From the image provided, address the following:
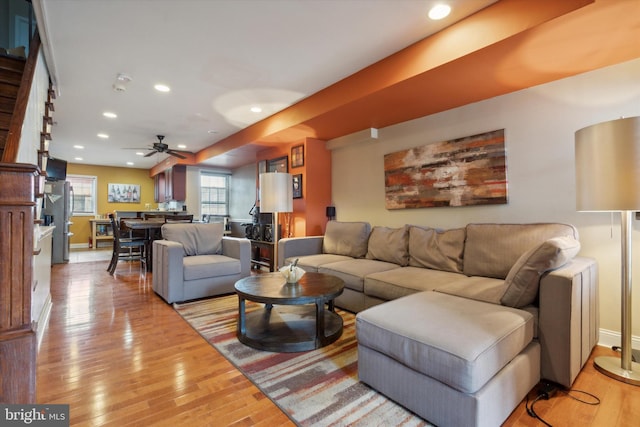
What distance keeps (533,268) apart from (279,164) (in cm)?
401

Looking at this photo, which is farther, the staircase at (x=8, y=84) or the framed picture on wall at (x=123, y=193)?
the framed picture on wall at (x=123, y=193)

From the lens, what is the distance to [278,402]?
1.58 metres

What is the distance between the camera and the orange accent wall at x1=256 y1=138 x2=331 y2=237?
439 cm

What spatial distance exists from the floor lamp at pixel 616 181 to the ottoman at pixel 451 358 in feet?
2.16

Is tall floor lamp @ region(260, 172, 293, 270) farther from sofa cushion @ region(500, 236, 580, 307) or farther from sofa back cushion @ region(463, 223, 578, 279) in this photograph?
sofa cushion @ region(500, 236, 580, 307)

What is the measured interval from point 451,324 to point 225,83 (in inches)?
121

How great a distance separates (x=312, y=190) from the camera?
4.43m

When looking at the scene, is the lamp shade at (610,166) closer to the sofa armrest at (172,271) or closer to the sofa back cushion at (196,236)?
the sofa armrest at (172,271)

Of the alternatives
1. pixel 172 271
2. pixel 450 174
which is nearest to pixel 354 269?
pixel 450 174

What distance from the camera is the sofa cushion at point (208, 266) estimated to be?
128 inches

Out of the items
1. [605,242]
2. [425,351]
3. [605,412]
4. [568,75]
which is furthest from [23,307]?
[568,75]

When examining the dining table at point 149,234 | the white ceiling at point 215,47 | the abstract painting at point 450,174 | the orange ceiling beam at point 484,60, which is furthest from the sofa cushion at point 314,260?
the dining table at point 149,234

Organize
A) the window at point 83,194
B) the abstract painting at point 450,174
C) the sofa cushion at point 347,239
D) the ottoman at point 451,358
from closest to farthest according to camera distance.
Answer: the ottoman at point 451,358
the abstract painting at point 450,174
the sofa cushion at point 347,239
the window at point 83,194

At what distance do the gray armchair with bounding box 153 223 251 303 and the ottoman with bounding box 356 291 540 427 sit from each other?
2250 mm
